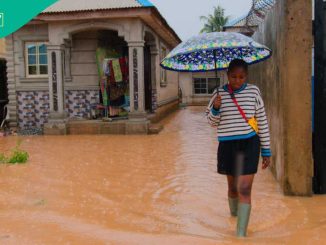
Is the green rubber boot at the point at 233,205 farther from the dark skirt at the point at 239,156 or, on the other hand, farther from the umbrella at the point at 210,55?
the umbrella at the point at 210,55

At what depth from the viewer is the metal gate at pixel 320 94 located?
5176mm

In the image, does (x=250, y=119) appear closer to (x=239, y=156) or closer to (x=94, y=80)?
(x=239, y=156)

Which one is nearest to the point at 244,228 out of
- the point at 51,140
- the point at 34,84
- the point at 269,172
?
the point at 269,172

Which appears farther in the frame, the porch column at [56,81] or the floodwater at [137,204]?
the porch column at [56,81]

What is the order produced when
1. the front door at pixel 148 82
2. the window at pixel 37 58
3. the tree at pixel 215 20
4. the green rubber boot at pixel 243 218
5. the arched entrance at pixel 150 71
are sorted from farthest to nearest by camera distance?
the tree at pixel 215 20
the front door at pixel 148 82
the arched entrance at pixel 150 71
the window at pixel 37 58
the green rubber boot at pixel 243 218

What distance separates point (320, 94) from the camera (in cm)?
527

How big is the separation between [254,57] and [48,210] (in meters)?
2.81

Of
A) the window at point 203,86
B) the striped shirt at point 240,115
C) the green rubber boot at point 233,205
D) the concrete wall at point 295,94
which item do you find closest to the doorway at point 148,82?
the concrete wall at point 295,94

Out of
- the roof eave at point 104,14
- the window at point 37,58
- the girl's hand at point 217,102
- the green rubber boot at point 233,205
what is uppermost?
the roof eave at point 104,14

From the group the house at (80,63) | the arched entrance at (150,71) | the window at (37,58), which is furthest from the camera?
the arched entrance at (150,71)

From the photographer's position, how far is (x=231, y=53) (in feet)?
15.5

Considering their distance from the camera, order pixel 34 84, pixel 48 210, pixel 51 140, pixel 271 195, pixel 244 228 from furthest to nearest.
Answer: pixel 34 84 → pixel 51 140 → pixel 271 195 → pixel 48 210 → pixel 244 228

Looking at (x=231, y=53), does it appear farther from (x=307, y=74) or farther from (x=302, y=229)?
(x=302, y=229)

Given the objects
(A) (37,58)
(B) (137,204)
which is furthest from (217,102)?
(A) (37,58)
